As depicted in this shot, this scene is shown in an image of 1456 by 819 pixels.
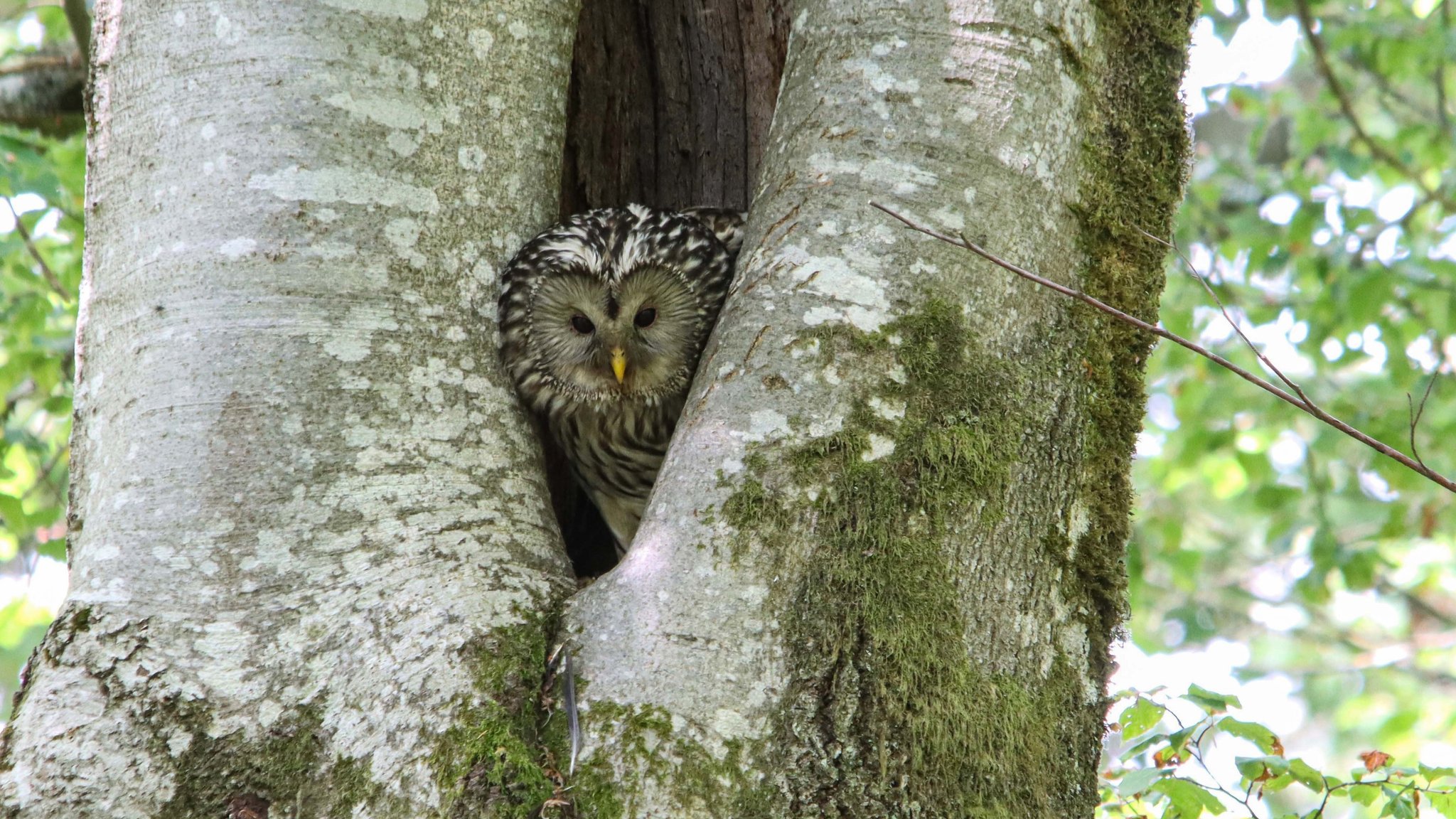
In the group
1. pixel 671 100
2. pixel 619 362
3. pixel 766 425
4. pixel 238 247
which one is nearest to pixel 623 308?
pixel 619 362

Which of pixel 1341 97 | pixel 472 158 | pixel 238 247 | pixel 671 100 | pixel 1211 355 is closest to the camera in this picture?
pixel 1211 355

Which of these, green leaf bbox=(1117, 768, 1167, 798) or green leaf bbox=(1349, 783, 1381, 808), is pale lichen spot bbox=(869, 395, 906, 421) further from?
green leaf bbox=(1349, 783, 1381, 808)

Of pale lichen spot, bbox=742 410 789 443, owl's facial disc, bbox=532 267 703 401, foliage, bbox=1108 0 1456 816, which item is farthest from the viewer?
foliage, bbox=1108 0 1456 816

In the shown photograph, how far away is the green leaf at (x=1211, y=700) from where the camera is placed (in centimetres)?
243

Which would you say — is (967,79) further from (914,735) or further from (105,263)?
(105,263)

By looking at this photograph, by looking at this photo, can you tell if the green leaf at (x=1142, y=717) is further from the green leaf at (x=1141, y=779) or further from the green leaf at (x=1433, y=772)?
the green leaf at (x=1433, y=772)

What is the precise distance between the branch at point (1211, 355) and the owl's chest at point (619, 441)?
1.51 metres

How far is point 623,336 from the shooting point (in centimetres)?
331

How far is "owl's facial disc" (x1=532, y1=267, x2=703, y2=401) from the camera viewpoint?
3.24 meters

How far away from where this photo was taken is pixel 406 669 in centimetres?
189

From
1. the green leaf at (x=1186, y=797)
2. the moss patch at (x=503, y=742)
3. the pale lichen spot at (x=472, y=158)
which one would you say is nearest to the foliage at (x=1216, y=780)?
the green leaf at (x=1186, y=797)

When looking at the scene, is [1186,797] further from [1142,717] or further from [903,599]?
[903,599]

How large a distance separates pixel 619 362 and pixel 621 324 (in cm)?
11

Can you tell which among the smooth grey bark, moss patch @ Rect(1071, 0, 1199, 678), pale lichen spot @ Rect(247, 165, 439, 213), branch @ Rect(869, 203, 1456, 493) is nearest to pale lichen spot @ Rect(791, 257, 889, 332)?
branch @ Rect(869, 203, 1456, 493)
